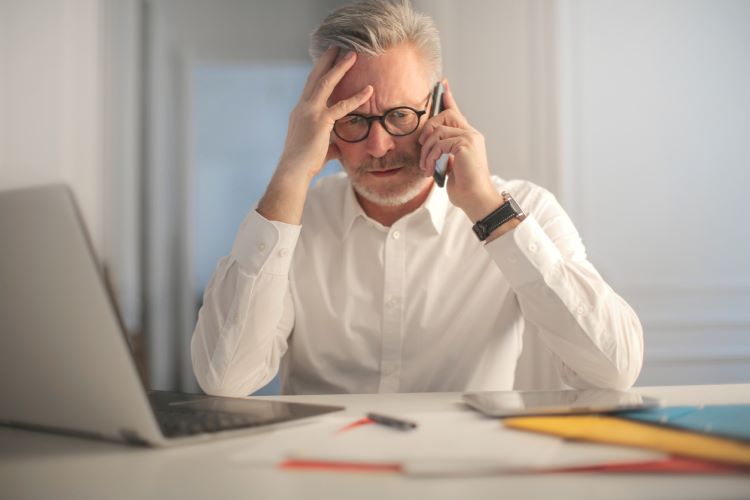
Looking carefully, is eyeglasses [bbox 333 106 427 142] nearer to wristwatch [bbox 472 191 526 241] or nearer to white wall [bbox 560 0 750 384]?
wristwatch [bbox 472 191 526 241]

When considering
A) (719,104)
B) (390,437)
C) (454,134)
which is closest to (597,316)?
(454,134)

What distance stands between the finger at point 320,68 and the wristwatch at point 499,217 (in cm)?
54

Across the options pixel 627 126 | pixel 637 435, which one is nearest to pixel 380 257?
pixel 637 435

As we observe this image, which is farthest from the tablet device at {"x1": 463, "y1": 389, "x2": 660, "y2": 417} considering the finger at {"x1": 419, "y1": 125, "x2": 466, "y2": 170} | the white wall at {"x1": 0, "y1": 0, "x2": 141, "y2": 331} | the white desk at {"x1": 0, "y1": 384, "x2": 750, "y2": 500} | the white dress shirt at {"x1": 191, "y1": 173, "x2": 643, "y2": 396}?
the white wall at {"x1": 0, "y1": 0, "x2": 141, "y2": 331}

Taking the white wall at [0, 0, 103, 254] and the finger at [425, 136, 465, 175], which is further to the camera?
the white wall at [0, 0, 103, 254]

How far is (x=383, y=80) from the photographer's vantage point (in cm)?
155

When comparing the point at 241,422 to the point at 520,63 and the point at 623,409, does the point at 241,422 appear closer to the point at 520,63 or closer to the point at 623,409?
the point at 623,409

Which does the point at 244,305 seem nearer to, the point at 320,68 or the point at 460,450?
the point at 320,68

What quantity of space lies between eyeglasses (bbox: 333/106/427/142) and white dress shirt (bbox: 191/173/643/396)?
188 mm

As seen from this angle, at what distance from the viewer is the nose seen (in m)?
1.55

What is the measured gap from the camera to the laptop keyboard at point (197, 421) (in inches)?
27.6

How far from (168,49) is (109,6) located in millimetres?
563

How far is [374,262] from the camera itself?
163 cm

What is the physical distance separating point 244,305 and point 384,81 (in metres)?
0.65
